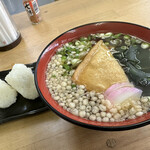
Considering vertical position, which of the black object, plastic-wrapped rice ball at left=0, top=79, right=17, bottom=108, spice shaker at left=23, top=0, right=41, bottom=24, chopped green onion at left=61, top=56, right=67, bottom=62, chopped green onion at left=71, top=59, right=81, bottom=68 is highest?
spice shaker at left=23, top=0, right=41, bottom=24

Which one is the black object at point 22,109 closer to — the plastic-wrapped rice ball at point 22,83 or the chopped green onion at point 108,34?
the plastic-wrapped rice ball at point 22,83

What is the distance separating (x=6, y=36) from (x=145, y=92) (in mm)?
1077

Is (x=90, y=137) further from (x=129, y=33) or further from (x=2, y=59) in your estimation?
(x=2, y=59)

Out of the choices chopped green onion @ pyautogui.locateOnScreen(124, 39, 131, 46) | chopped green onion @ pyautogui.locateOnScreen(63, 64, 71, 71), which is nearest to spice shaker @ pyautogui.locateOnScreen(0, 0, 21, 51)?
chopped green onion @ pyautogui.locateOnScreen(63, 64, 71, 71)

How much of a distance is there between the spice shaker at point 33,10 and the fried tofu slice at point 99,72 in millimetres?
834

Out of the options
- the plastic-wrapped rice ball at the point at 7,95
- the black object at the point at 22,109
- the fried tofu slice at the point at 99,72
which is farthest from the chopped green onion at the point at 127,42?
the plastic-wrapped rice ball at the point at 7,95

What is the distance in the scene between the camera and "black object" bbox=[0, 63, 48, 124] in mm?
780

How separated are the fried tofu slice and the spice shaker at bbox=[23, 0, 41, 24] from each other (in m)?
0.83

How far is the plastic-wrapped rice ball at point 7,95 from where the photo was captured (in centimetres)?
82

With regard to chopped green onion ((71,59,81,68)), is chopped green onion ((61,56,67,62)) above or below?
above

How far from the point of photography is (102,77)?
729 mm

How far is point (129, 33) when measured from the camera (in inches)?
35.4

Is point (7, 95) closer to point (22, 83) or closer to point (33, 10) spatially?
point (22, 83)

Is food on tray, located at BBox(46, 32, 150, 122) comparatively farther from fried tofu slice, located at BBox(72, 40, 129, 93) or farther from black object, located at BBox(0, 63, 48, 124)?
black object, located at BBox(0, 63, 48, 124)
